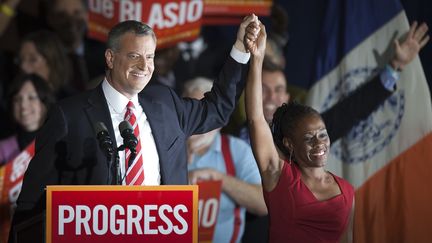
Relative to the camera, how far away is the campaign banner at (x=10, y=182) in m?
5.19

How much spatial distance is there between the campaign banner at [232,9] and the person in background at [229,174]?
3.47ft

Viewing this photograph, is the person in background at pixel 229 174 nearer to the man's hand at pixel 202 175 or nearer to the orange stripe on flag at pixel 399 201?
the man's hand at pixel 202 175

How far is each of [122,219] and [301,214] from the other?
768 mm

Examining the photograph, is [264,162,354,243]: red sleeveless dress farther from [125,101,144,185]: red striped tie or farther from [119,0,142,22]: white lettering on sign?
[119,0,142,22]: white lettering on sign

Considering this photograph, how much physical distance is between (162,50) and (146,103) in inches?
111

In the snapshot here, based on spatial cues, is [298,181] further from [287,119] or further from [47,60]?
[47,60]

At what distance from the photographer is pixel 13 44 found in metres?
6.89

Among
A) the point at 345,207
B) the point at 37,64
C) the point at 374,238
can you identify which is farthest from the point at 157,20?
the point at 345,207

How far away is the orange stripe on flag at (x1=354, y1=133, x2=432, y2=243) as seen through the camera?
194 inches

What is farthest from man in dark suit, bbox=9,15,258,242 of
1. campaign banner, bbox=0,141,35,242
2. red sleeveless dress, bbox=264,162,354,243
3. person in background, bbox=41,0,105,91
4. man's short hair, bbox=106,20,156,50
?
person in background, bbox=41,0,105,91

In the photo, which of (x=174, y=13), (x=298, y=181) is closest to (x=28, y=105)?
(x=174, y=13)

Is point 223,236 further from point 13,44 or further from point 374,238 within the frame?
point 13,44

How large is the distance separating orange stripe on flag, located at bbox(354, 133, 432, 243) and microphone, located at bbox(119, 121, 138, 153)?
1.72 metres

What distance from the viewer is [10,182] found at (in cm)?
527
